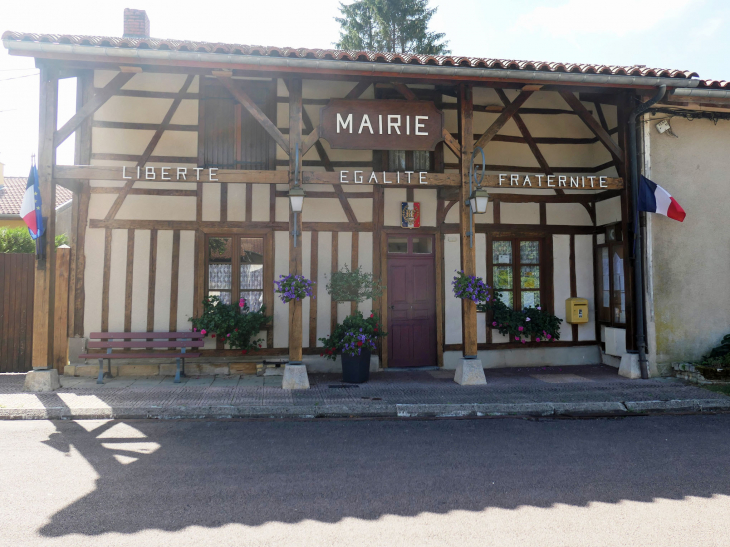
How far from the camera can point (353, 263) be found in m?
8.51

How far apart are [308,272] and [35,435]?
4.41 metres

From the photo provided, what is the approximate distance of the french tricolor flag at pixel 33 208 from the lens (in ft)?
21.4

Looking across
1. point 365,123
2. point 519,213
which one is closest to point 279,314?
point 365,123

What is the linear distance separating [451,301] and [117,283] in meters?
5.45

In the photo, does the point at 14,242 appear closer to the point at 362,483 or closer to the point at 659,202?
the point at 362,483

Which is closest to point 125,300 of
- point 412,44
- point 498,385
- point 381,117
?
point 381,117

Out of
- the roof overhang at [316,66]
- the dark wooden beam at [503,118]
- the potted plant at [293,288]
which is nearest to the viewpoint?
the roof overhang at [316,66]

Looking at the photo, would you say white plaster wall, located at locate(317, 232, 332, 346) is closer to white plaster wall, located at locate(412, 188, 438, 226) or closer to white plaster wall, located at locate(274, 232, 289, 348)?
white plaster wall, located at locate(274, 232, 289, 348)

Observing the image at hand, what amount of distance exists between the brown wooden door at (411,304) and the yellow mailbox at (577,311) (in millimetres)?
2433

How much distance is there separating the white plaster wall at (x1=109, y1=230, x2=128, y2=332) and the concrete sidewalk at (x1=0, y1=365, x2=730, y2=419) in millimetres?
932

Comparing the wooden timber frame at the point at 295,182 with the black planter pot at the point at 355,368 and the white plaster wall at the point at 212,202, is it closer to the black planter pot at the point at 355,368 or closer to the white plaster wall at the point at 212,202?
the white plaster wall at the point at 212,202

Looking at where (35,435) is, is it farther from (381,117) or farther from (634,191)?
(634,191)

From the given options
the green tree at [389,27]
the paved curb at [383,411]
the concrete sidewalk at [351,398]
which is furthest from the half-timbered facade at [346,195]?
the green tree at [389,27]

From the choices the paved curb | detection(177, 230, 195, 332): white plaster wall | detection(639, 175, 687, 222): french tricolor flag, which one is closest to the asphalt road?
the paved curb
